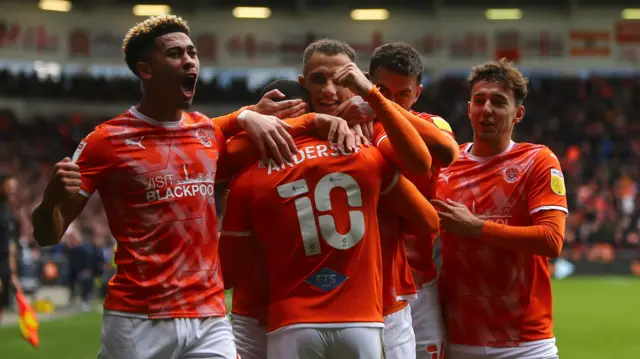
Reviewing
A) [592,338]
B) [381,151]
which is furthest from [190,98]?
[592,338]

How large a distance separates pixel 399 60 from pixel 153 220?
1410mm

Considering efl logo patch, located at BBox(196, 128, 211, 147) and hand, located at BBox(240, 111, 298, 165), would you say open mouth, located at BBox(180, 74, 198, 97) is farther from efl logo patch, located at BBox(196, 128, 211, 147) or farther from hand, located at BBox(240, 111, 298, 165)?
hand, located at BBox(240, 111, 298, 165)

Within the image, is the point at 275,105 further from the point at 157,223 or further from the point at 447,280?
the point at 447,280

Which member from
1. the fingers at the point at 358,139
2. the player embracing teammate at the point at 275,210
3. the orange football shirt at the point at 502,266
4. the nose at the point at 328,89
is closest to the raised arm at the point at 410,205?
the player embracing teammate at the point at 275,210

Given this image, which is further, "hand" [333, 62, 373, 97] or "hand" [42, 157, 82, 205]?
"hand" [333, 62, 373, 97]

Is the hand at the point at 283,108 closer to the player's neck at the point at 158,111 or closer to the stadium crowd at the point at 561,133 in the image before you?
the player's neck at the point at 158,111

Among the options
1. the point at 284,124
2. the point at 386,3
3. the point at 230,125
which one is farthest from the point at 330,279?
the point at 386,3

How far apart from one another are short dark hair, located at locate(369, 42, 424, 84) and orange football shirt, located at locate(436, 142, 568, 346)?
0.78 meters

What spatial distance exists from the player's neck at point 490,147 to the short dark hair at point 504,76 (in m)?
0.25

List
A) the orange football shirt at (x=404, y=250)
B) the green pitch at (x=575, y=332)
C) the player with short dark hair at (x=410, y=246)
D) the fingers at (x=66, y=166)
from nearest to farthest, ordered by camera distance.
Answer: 1. the fingers at (x=66, y=166)
2. the player with short dark hair at (x=410, y=246)
3. the orange football shirt at (x=404, y=250)
4. the green pitch at (x=575, y=332)

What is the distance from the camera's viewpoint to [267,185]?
379 cm

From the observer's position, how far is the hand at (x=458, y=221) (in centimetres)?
445

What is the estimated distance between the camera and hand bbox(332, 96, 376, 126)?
4016 mm

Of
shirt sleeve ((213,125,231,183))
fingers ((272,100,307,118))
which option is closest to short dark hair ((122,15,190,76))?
shirt sleeve ((213,125,231,183))
